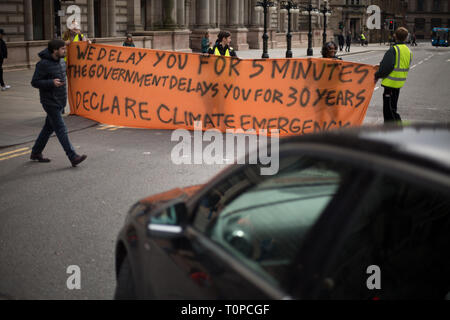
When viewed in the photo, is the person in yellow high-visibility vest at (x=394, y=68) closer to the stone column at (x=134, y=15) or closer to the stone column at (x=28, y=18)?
the stone column at (x=28, y=18)

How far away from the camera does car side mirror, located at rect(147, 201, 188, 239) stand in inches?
113

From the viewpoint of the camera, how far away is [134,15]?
4178 cm

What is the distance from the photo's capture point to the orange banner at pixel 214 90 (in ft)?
35.6

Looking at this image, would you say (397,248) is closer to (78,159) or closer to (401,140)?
(401,140)

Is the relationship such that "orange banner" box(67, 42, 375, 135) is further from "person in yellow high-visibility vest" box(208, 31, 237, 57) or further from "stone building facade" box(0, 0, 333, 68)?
"stone building facade" box(0, 0, 333, 68)

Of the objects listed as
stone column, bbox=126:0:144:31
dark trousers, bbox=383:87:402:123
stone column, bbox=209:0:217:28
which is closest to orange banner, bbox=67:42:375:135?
dark trousers, bbox=383:87:402:123

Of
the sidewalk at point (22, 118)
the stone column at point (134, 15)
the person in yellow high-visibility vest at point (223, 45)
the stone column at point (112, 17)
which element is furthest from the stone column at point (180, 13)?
the person in yellow high-visibility vest at point (223, 45)

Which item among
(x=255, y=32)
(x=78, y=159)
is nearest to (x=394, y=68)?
(x=78, y=159)

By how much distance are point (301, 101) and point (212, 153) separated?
2.15 meters

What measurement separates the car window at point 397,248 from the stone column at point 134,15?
40467mm

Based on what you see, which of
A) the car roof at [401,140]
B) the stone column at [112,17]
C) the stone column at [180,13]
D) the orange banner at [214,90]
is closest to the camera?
the car roof at [401,140]

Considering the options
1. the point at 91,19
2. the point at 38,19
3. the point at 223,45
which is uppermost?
the point at 91,19

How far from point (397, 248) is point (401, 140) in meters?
0.48
